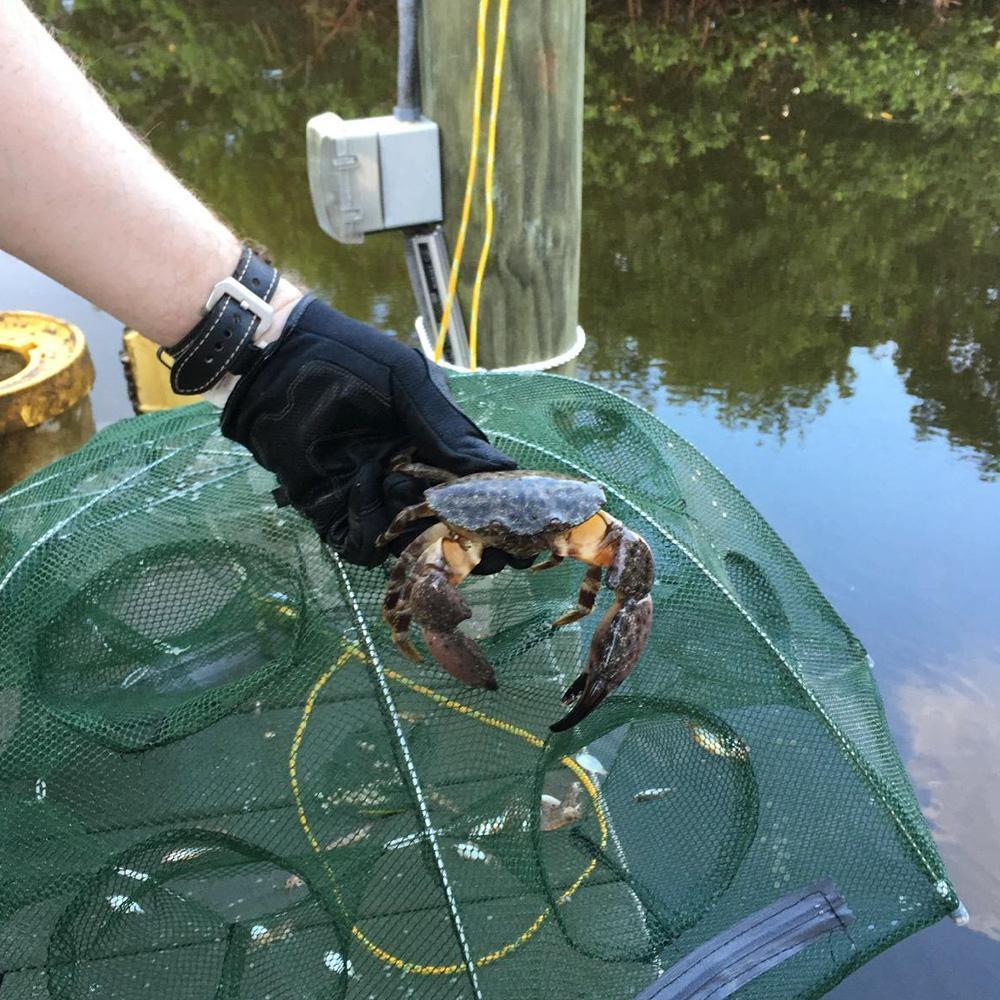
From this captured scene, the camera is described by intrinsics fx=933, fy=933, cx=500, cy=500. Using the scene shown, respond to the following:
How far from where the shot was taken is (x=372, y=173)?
2992 mm

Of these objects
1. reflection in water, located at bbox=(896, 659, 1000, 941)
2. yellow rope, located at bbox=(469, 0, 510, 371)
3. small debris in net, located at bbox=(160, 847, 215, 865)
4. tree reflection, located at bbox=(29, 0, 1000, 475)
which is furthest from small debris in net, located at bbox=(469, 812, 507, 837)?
tree reflection, located at bbox=(29, 0, 1000, 475)

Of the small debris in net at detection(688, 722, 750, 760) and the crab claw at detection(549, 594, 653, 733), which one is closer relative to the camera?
the crab claw at detection(549, 594, 653, 733)

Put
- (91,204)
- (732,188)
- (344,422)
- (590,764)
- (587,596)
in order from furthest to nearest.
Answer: (732,188) < (590,764) < (587,596) < (344,422) < (91,204)

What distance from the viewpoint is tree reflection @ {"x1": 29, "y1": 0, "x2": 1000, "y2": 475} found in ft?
20.8

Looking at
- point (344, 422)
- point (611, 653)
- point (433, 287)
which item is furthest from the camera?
point (433, 287)

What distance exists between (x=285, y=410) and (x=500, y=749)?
0.92m

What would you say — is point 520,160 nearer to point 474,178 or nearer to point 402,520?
point 474,178

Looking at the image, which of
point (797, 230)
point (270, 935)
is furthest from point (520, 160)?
point (797, 230)

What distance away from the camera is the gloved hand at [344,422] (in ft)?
6.63

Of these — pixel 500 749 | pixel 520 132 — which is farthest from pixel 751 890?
pixel 520 132

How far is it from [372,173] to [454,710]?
1768mm

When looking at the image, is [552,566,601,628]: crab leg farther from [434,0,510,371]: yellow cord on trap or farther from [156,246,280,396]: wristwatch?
[434,0,510,371]: yellow cord on trap

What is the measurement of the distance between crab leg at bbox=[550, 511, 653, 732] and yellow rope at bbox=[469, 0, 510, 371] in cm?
122

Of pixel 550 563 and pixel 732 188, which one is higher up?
pixel 550 563
